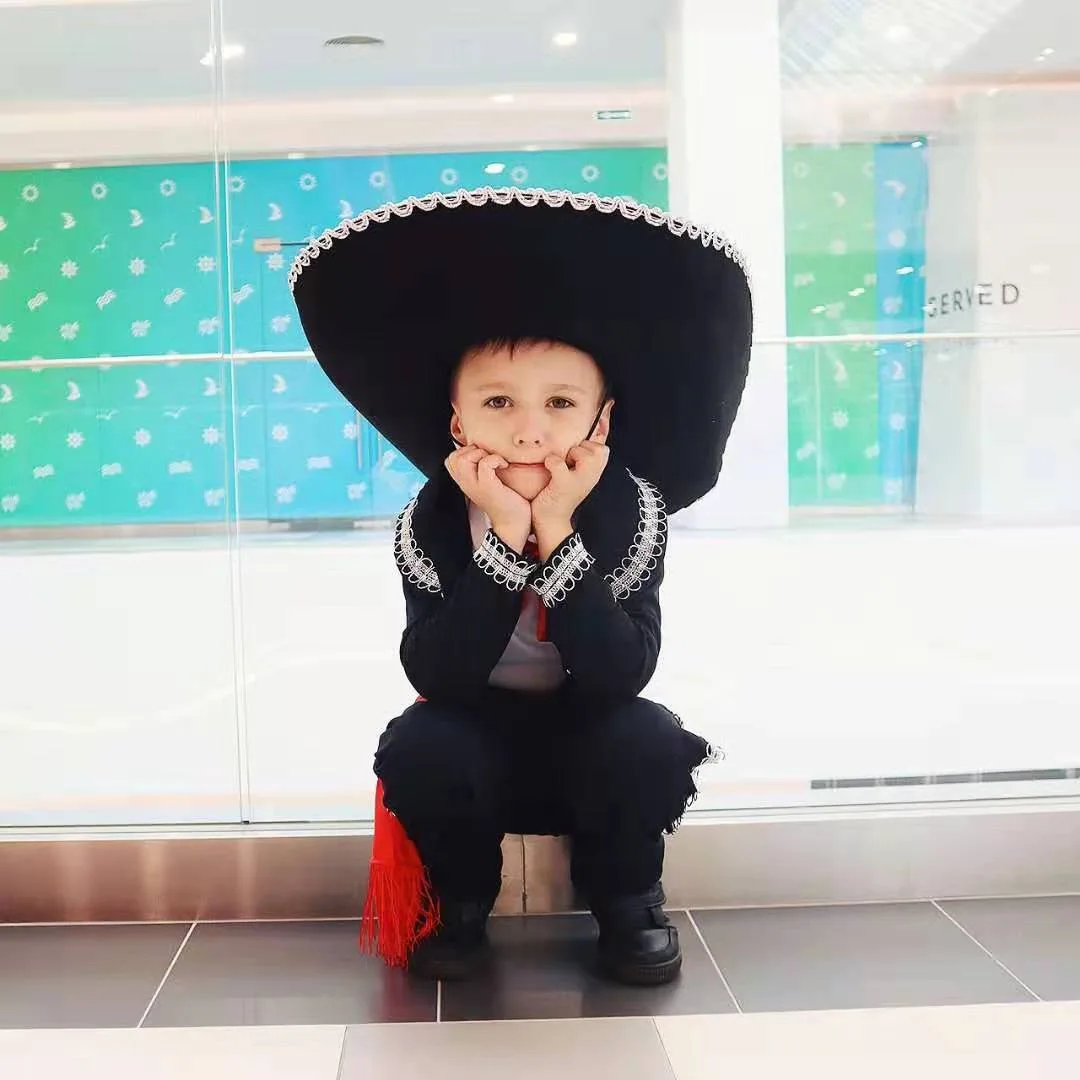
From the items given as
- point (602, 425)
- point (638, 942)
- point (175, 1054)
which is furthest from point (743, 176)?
point (175, 1054)

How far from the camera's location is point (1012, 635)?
3293mm

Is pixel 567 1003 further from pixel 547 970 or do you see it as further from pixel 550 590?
pixel 550 590

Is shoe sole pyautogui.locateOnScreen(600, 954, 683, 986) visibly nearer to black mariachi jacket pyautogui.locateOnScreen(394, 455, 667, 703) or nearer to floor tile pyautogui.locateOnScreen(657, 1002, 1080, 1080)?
floor tile pyautogui.locateOnScreen(657, 1002, 1080, 1080)

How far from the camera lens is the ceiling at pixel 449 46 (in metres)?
2.23

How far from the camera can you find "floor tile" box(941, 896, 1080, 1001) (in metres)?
1.47

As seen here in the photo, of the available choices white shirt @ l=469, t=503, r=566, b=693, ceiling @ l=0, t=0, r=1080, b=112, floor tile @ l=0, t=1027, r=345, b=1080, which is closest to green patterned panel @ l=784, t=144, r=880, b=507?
ceiling @ l=0, t=0, r=1080, b=112

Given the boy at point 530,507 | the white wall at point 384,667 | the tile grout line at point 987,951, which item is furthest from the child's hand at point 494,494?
the tile grout line at point 987,951

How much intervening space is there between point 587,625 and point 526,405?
282 mm

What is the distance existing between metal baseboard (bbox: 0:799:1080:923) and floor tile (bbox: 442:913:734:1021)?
0.40 feet

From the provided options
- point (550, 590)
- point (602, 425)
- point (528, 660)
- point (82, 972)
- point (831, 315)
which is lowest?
point (82, 972)

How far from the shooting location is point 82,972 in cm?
155

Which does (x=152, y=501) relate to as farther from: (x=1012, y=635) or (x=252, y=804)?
(x=1012, y=635)

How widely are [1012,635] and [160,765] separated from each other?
241cm

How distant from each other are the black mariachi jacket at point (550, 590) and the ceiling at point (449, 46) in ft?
3.30
